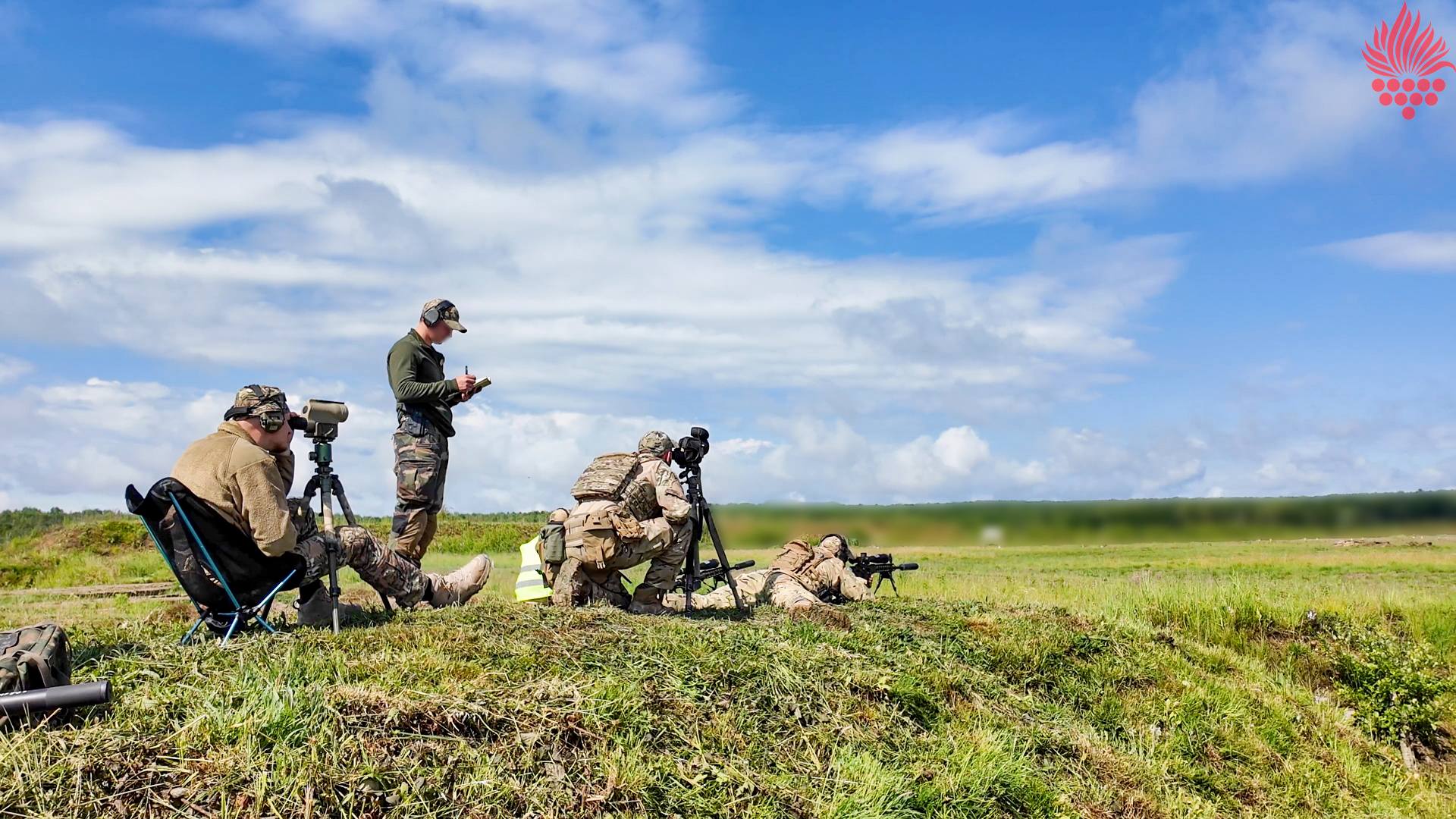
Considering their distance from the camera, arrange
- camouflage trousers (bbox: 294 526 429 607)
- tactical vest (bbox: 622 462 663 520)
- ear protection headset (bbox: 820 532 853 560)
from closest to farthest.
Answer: camouflage trousers (bbox: 294 526 429 607) < tactical vest (bbox: 622 462 663 520) < ear protection headset (bbox: 820 532 853 560)

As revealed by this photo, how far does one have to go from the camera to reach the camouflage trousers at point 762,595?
36.0 ft

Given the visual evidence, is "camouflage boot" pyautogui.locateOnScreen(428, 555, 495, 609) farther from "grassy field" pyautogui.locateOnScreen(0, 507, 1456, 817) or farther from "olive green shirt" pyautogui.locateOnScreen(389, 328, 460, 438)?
"olive green shirt" pyautogui.locateOnScreen(389, 328, 460, 438)

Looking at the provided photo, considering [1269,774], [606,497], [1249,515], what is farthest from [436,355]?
[1249,515]

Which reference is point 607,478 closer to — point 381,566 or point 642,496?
point 642,496

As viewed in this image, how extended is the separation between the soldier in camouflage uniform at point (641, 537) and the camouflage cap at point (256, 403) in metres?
Result: 2.68

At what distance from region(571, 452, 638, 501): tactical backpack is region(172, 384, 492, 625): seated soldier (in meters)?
1.47

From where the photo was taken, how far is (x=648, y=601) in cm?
1020

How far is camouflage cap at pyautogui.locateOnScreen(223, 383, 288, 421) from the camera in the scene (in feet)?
24.4

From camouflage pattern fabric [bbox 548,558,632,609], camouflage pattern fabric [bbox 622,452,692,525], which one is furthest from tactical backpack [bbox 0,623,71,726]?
camouflage pattern fabric [bbox 622,452,692,525]

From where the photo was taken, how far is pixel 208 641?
657 cm

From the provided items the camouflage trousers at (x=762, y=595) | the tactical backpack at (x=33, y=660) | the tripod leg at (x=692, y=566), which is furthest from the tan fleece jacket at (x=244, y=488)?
the camouflage trousers at (x=762, y=595)

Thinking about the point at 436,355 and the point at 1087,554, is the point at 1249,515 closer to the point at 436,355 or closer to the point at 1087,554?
the point at 1087,554

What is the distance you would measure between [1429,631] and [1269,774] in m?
6.52

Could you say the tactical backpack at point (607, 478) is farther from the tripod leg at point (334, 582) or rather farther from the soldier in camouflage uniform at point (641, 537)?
the tripod leg at point (334, 582)
